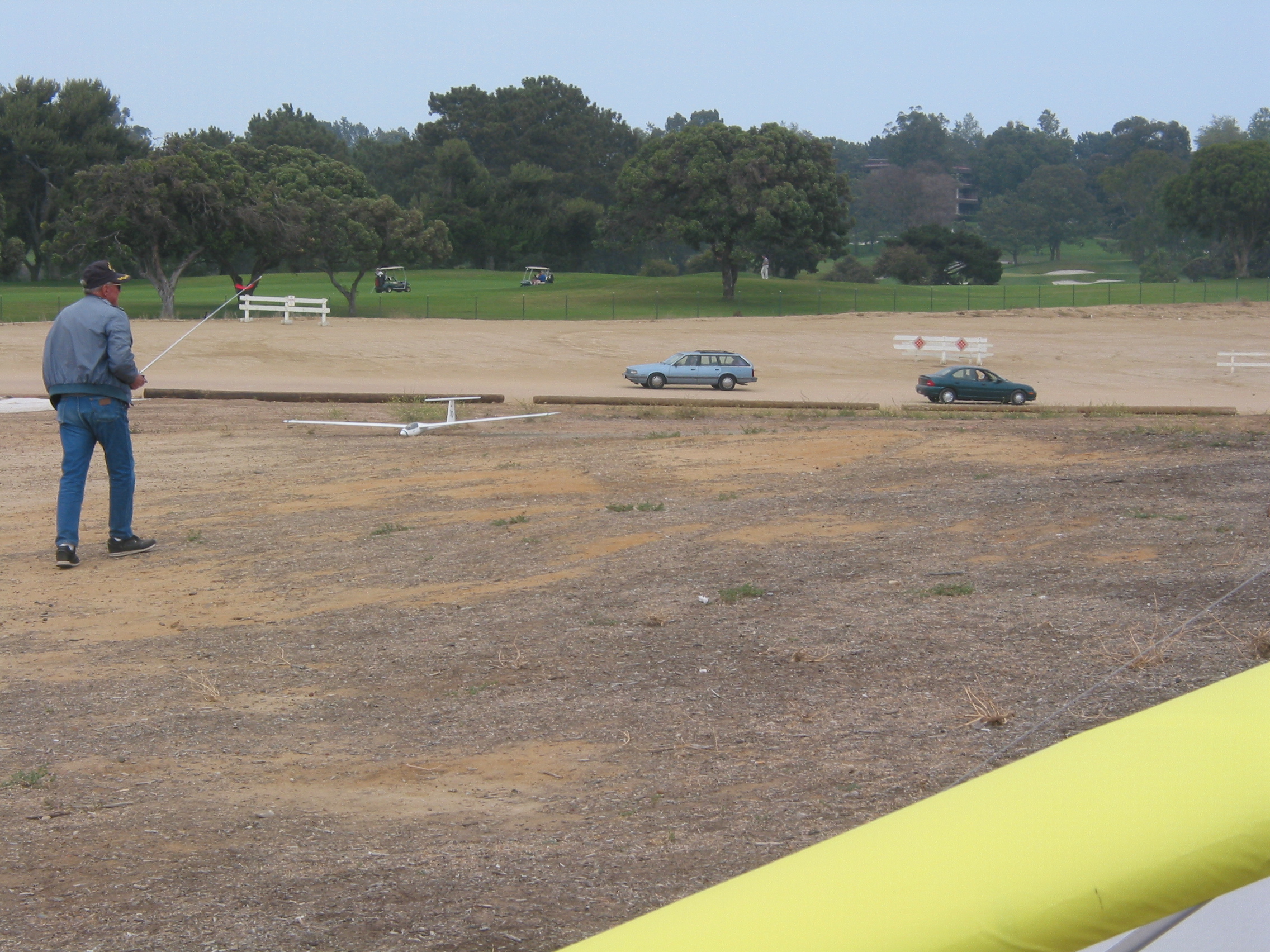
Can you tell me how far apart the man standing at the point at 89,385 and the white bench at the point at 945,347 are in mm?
38796

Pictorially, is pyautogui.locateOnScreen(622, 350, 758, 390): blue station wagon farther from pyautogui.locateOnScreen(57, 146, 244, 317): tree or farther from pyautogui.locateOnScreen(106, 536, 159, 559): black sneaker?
pyautogui.locateOnScreen(57, 146, 244, 317): tree

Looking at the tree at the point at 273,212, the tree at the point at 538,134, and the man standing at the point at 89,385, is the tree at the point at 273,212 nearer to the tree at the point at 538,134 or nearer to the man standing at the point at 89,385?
the tree at the point at 538,134

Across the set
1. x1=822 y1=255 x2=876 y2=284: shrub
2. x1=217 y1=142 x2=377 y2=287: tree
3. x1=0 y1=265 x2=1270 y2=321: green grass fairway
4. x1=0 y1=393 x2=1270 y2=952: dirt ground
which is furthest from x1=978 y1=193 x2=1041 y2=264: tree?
x1=0 y1=393 x2=1270 y2=952: dirt ground

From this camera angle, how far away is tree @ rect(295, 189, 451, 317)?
6425cm

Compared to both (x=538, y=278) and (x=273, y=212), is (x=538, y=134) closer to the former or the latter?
(x=538, y=278)

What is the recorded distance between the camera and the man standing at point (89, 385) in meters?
8.66

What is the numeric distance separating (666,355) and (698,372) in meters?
12.1

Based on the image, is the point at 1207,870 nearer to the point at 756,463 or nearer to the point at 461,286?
the point at 756,463

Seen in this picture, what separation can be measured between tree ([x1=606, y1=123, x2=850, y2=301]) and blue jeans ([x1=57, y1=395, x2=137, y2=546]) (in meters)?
60.1

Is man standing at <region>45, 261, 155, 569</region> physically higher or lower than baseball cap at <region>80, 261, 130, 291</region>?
lower

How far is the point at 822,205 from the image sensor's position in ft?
231

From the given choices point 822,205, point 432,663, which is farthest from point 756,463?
point 822,205

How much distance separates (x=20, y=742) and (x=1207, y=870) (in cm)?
516

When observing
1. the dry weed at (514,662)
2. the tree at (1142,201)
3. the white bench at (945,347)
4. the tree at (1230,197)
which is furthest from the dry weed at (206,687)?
the tree at (1142,201)
